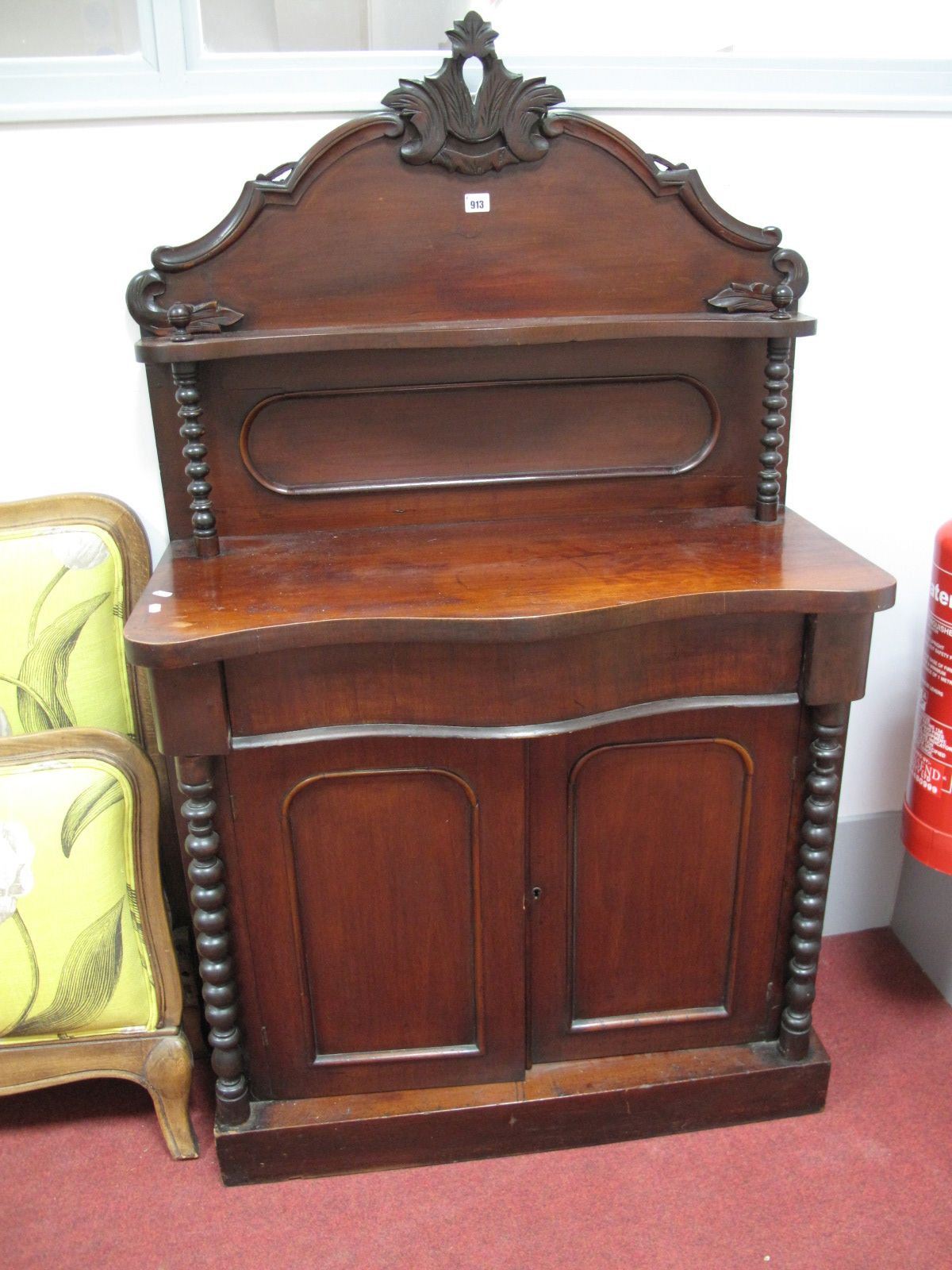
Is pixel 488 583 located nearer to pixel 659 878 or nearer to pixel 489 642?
pixel 489 642

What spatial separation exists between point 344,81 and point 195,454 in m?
0.65

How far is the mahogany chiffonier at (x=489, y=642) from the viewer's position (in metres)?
1.45

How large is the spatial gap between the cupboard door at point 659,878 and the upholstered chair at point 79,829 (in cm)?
65

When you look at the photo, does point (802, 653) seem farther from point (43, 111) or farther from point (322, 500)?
point (43, 111)

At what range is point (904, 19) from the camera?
1815 mm

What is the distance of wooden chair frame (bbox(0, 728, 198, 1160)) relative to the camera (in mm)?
1670

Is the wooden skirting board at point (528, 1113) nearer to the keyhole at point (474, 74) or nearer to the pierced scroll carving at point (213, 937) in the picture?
the pierced scroll carving at point (213, 937)

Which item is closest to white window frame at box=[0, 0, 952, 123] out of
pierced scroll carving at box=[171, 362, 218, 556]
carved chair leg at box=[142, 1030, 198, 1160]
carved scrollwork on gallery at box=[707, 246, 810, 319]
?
carved scrollwork on gallery at box=[707, 246, 810, 319]

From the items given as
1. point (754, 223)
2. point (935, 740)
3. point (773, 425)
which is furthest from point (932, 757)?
point (754, 223)

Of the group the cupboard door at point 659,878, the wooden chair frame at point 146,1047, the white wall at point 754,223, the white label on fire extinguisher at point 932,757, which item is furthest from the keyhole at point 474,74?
the white label on fire extinguisher at point 932,757

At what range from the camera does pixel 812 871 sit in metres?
1.64

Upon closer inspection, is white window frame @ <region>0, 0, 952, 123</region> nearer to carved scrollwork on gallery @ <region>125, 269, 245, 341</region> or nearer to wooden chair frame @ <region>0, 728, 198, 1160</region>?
carved scrollwork on gallery @ <region>125, 269, 245, 341</region>

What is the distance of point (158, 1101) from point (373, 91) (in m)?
1.72

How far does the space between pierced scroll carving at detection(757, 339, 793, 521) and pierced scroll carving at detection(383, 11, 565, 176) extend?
1.62 ft
